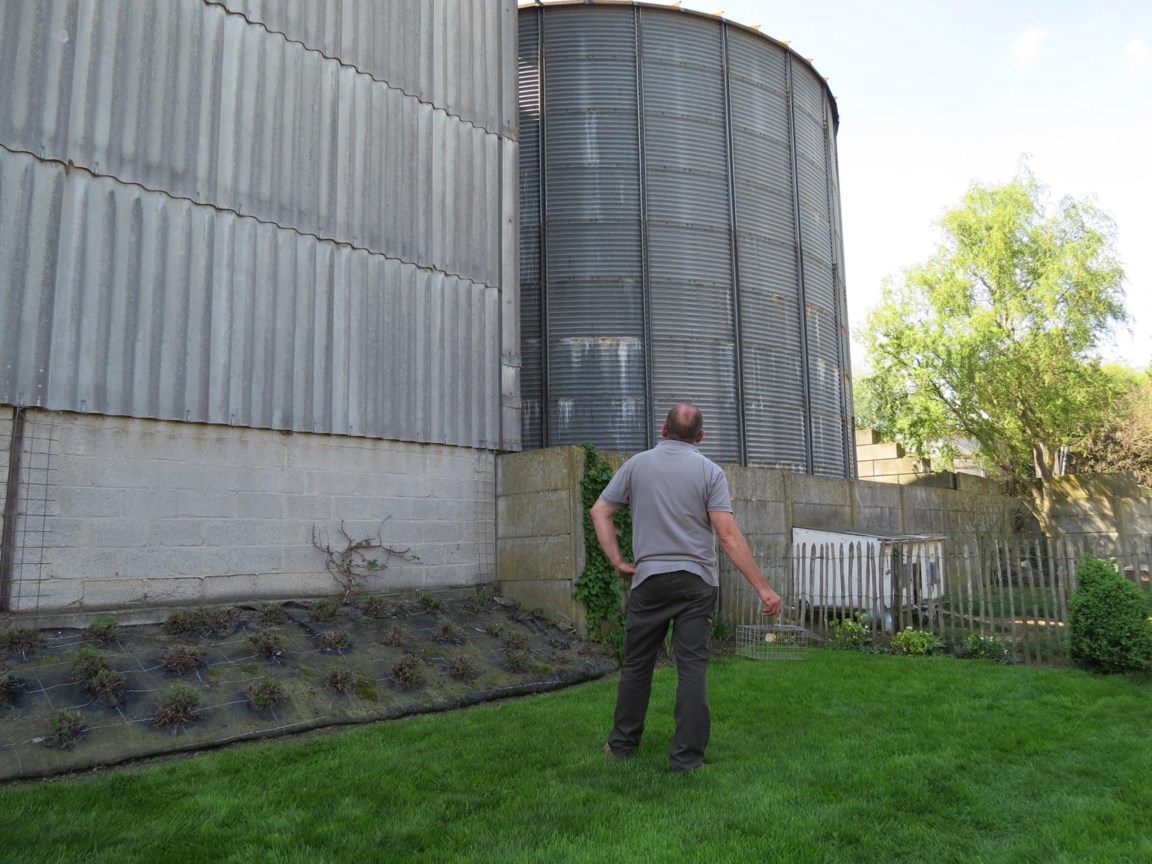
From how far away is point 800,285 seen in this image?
14234 millimetres

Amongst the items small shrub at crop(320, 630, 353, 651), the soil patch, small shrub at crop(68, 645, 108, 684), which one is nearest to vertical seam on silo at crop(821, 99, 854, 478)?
the soil patch

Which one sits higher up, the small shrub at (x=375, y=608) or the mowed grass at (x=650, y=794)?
the small shrub at (x=375, y=608)

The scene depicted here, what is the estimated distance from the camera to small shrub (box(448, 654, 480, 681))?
750 centimetres

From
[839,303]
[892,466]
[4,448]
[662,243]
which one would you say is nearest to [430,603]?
[4,448]

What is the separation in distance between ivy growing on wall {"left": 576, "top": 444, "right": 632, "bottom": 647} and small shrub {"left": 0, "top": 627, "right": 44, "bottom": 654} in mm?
4879

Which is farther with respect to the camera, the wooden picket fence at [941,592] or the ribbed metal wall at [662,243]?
the ribbed metal wall at [662,243]

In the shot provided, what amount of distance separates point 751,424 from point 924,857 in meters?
9.99

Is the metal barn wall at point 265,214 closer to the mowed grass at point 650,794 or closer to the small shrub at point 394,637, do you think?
the small shrub at point 394,637

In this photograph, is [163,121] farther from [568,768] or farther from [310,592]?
[568,768]

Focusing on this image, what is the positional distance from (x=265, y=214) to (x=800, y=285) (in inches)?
342

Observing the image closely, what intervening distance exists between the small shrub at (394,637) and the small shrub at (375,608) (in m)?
0.38

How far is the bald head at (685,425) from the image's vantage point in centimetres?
484

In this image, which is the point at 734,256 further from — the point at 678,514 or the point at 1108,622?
the point at 678,514

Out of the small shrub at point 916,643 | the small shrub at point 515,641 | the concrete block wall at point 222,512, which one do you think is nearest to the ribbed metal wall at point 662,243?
the concrete block wall at point 222,512
